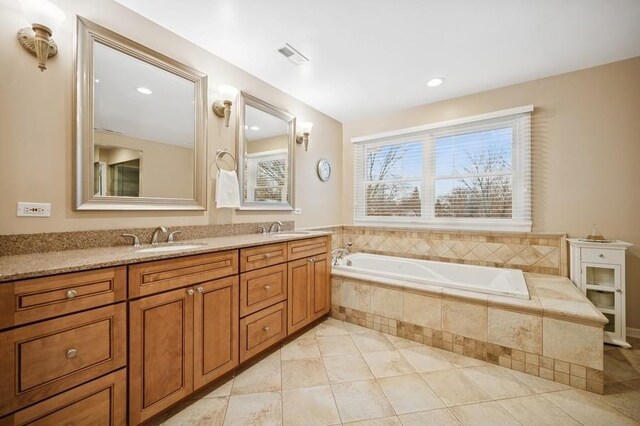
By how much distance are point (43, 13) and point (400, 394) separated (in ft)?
9.59

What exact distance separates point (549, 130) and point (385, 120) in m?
1.83

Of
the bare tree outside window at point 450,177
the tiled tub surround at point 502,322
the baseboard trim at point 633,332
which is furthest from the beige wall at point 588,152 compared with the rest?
the tiled tub surround at point 502,322

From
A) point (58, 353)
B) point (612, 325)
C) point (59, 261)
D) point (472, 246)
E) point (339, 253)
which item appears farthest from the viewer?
→ point (339, 253)

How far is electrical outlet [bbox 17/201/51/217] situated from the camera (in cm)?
133

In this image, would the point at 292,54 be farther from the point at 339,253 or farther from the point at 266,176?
the point at 339,253

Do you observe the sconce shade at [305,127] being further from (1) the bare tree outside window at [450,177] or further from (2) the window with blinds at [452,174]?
(1) the bare tree outside window at [450,177]

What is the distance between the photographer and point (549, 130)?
263cm

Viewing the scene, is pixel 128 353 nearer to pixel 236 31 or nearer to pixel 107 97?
pixel 107 97

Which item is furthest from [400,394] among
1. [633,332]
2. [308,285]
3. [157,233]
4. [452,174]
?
[452,174]

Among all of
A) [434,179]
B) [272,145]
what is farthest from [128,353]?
[434,179]

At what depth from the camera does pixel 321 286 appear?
2594 mm

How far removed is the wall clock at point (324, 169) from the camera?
11.4ft

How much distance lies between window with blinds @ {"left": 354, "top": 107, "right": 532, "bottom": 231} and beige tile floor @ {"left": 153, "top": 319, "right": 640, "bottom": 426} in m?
1.54

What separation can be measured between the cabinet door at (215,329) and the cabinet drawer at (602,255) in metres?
2.99
